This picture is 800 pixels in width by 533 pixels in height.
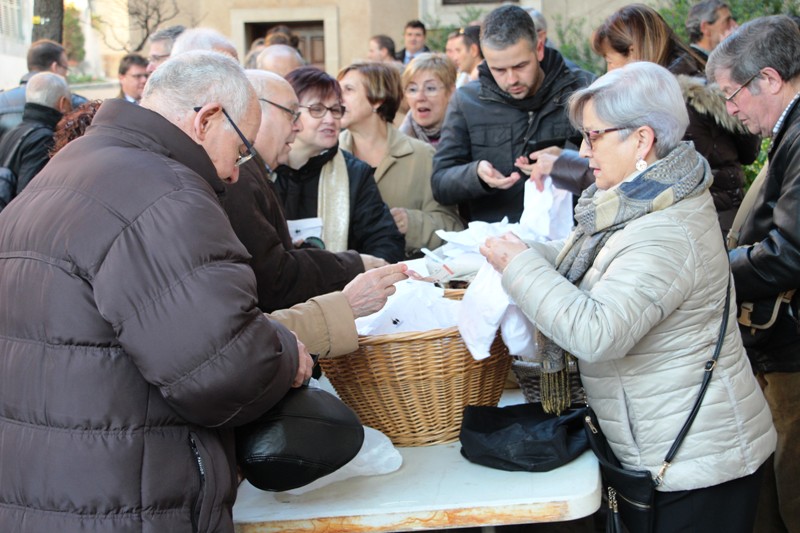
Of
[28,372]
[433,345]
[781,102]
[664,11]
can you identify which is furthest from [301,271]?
[664,11]

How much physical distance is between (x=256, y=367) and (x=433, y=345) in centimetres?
72

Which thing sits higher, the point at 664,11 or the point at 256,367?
the point at 664,11

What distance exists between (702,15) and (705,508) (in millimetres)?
4906

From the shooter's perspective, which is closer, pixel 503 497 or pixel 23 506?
pixel 23 506

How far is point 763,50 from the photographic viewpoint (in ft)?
10.3

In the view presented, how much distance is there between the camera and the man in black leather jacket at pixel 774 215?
298 cm

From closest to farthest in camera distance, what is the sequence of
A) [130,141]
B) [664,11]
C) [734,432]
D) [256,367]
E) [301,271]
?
[256,367] < [130,141] < [734,432] < [301,271] < [664,11]

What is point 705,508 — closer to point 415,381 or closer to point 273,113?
point 415,381

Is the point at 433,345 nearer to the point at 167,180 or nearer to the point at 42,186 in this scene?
the point at 167,180

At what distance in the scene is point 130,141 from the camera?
6.40 feet

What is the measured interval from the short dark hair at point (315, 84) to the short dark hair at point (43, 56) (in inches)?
167

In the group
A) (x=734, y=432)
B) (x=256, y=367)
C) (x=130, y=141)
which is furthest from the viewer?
(x=734, y=432)

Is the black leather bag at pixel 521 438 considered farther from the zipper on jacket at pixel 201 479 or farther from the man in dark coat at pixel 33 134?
the man in dark coat at pixel 33 134

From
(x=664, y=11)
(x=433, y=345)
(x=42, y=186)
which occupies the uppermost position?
(x=664, y=11)
